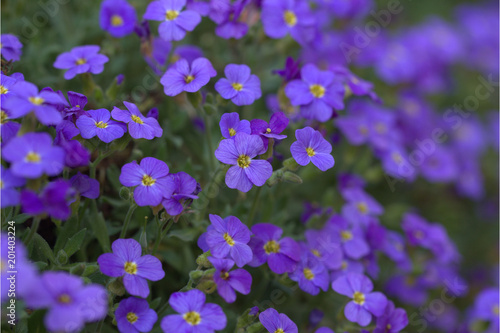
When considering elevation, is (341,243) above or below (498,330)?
above

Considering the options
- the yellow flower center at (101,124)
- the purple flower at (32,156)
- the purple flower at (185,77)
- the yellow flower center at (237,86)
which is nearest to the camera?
the purple flower at (32,156)

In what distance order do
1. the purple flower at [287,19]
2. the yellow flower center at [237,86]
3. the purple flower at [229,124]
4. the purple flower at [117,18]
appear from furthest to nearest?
the purple flower at [287,19] < the purple flower at [117,18] < the yellow flower center at [237,86] < the purple flower at [229,124]

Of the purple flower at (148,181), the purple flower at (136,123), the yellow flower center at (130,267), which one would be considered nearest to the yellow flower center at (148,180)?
the purple flower at (148,181)

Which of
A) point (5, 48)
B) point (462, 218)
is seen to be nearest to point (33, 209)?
point (5, 48)

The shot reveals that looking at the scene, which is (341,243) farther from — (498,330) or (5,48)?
(5,48)

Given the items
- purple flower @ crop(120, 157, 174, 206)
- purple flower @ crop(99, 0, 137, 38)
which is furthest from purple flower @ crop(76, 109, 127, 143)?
purple flower @ crop(99, 0, 137, 38)

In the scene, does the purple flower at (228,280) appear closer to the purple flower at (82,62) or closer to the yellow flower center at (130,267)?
the yellow flower center at (130,267)

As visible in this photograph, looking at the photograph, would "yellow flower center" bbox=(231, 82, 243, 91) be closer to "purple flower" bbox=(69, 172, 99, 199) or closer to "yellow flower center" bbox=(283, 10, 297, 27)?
"yellow flower center" bbox=(283, 10, 297, 27)
